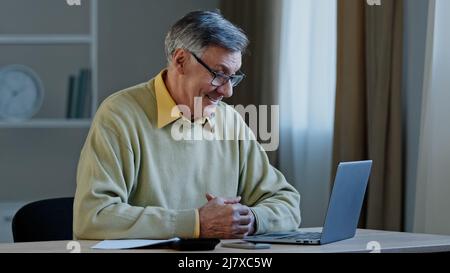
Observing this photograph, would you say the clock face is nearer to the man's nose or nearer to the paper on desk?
the man's nose

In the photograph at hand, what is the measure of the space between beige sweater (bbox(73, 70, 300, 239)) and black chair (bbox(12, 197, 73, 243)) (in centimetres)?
35

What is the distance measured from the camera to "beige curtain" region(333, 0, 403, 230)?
3230mm

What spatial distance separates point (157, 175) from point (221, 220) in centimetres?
26

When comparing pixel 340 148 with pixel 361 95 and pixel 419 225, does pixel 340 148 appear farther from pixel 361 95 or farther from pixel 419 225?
pixel 419 225

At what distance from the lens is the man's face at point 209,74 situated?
7.50 feet

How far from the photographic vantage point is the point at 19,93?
4477mm

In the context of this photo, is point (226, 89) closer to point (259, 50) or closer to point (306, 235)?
point (306, 235)

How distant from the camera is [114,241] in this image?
200 cm

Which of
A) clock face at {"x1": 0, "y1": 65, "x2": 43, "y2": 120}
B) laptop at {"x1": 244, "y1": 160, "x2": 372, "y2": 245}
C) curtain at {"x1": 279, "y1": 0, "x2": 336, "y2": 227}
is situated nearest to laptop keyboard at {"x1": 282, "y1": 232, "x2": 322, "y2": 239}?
laptop at {"x1": 244, "y1": 160, "x2": 372, "y2": 245}

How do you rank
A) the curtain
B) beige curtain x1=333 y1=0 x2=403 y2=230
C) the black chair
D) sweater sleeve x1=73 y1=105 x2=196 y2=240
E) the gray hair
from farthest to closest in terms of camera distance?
1. the curtain
2. beige curtain x1=333 y1=0 x2=403 y2=230
3. the black chair
4. the gray hair
5. sweater sleeve x1=73 y1=105 x2=196 y2=240

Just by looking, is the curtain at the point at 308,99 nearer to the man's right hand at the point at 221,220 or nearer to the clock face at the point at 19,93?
the clock face at the point at 19,93

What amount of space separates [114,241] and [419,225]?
1.38 m

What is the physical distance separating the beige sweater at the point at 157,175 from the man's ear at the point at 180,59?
64 mm

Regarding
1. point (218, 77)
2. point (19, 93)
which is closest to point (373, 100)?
point (218, 77)
